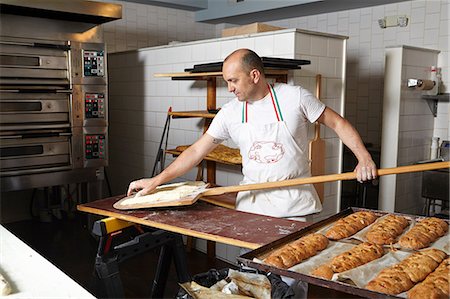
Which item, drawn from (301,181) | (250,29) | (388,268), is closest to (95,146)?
(250,29)

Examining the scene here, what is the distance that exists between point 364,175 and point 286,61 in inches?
47.5

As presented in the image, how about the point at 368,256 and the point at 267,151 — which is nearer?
the point at 368,256

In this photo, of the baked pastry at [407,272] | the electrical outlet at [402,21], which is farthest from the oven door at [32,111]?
the electrical outlet at [402,21]

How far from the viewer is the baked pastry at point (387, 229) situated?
1.86 metres

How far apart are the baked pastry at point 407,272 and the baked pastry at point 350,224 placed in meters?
0.29

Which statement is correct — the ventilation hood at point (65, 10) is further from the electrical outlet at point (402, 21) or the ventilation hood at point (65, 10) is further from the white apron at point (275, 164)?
the electrical outlet at point (402, 21)

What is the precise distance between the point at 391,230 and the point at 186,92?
9.53 ft

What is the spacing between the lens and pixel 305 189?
102 inches

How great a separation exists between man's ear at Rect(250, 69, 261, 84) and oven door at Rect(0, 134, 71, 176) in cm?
234

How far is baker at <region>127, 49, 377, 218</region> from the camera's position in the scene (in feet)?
8.11

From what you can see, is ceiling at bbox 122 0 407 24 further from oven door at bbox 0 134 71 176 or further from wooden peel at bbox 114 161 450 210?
wooden peel at bbox 114 161 450 210

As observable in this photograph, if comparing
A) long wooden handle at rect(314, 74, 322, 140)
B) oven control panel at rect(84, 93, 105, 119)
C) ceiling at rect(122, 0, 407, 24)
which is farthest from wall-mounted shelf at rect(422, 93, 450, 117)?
oven control panel at rect(84, 93, 105, 119)

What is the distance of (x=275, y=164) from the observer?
2516 millimetres

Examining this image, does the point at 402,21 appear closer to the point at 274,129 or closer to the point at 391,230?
the point at 274,129
